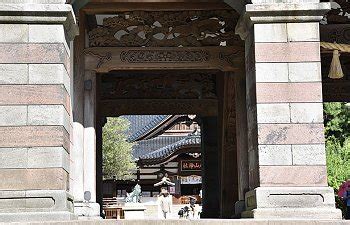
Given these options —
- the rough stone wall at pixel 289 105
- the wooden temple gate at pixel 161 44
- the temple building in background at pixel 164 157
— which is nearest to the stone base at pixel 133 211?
the temple building in background at pixel 164 157

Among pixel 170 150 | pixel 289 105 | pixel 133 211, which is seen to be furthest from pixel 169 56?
pixel 170 150

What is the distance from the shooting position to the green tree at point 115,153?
37028 millimetres

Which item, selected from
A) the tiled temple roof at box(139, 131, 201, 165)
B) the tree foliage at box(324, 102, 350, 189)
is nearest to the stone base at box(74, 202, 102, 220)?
the tree foliage at box(324, 102, 350, 189)

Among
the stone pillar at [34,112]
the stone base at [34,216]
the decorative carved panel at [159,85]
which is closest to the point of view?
the stone base at [34,216]

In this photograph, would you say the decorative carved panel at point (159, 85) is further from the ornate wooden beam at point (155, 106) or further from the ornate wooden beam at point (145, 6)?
the ornate wooden beam at point (145, 6)

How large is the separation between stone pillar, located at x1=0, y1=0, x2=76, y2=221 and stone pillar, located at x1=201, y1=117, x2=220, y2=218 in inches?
352

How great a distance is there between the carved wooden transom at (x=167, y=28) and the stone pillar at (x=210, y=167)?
5329 millimetres

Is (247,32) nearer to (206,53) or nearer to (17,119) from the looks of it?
(206,53)

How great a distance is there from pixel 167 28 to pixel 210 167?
6291 mm

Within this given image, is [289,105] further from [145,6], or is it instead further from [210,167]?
[210,167]

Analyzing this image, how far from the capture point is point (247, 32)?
31.4 ft

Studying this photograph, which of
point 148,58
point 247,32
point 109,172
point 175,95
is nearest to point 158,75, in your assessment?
point 175,95

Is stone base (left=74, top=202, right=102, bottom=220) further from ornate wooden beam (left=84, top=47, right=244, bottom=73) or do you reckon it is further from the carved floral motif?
the carved floral motif

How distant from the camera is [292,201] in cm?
852
